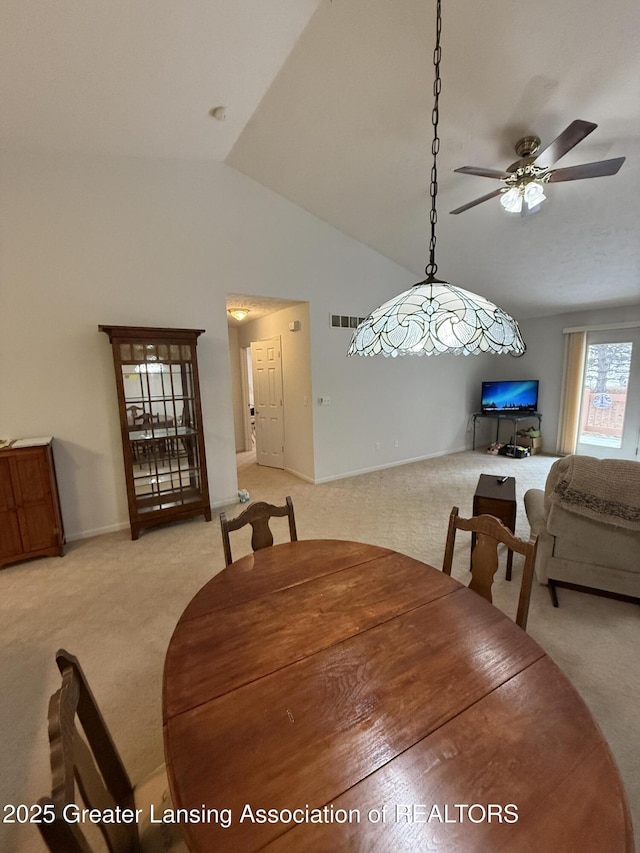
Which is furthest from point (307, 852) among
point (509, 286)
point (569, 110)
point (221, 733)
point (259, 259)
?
point (509, 286)

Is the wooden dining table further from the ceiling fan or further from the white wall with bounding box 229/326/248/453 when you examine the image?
the white wall with bounding box 229/326/248/453

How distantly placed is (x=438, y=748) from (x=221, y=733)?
49cm

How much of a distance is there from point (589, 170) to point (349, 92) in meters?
1.72

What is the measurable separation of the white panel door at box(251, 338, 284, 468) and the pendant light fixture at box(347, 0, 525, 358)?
163 inches

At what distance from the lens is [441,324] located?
1246mm

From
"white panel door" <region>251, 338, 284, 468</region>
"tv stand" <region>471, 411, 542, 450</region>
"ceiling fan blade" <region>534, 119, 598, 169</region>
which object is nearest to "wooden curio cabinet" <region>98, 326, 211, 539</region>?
"white panel door" <region>251, 338, 284, 468</region>

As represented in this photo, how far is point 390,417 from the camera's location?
5570mm

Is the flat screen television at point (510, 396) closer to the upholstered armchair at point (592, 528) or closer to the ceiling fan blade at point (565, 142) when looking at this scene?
the upholstered armchair at point (592, 528)

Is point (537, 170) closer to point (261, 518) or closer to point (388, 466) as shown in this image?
point (261, 518)

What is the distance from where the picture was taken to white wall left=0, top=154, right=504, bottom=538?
3102mm

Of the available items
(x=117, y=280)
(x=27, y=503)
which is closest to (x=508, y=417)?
(x=117, y=280)

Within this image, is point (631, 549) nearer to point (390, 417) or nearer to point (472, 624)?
point (472, 624)

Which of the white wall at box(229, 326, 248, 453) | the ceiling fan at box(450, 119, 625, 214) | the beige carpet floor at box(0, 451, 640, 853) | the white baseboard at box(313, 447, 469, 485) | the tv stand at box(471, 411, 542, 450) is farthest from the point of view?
the white wall at box(229, 326, 248, 453)

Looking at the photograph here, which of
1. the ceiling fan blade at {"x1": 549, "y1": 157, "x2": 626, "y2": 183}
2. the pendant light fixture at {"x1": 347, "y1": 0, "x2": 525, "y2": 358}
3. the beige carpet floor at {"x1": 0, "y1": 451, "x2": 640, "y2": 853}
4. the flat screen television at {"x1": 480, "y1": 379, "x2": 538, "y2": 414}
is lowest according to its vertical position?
the beige carpet floor at {"x1": 0, "y1": 451, "x2": 640, "y2": 853}
